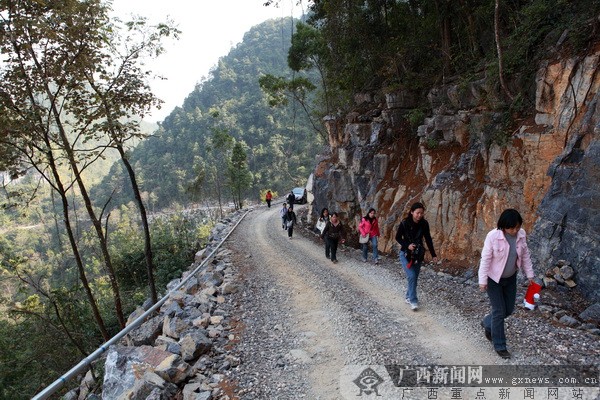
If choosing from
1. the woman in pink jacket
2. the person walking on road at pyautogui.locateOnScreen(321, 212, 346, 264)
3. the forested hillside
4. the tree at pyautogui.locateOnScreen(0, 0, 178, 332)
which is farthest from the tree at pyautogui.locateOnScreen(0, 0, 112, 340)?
the forested hillside

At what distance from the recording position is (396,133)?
1310 centimetres

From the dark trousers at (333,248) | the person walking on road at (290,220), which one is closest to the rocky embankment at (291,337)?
the dark trousers at (333,248)

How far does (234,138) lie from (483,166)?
146 feet

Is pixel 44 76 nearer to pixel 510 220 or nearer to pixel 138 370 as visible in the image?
pixel 138 370

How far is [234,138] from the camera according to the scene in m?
49.9

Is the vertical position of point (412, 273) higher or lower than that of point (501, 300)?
lower

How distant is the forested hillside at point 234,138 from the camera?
57.7 m

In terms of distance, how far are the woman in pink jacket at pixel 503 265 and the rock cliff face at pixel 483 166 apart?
2.45 m

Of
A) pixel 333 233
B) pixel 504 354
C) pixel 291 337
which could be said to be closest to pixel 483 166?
pixel 333 233

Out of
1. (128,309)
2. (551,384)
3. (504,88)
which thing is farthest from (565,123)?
(128,309)

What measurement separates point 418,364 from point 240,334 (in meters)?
2.89

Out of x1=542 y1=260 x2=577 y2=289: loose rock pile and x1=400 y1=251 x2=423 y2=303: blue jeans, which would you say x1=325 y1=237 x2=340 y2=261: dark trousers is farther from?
x1=542 y1=260 x2=577 y2=289: loose rock pile

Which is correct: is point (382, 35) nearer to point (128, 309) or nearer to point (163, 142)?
point (128, 309)

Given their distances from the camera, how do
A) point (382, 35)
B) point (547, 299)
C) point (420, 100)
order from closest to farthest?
point (547, 299)
point (420, 100)
point (382, 35)
